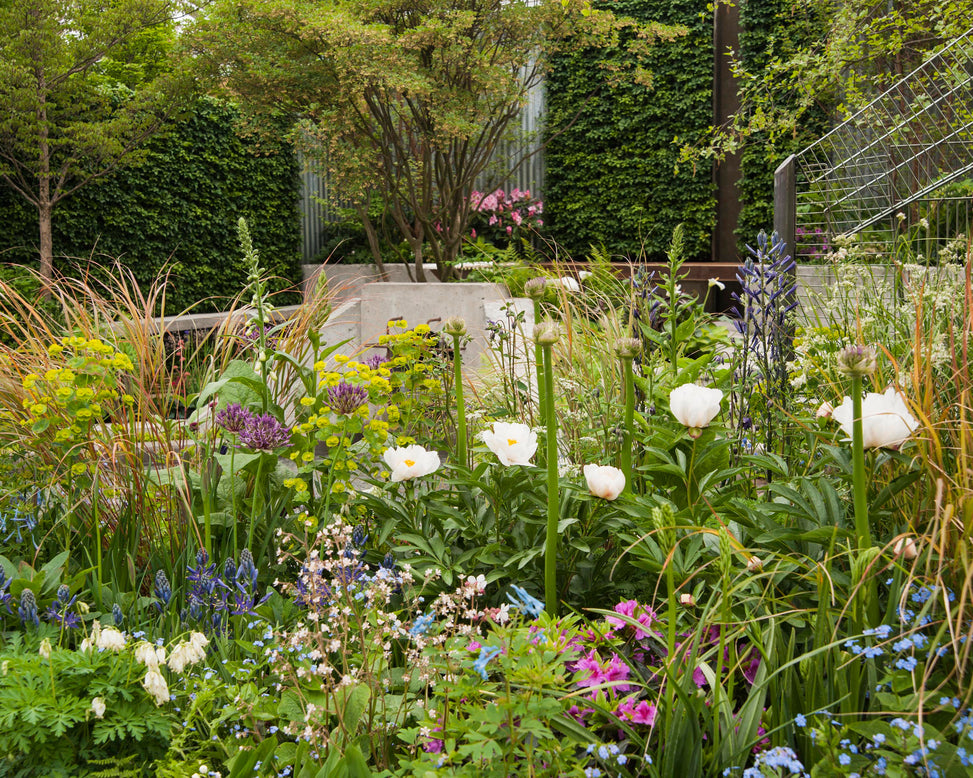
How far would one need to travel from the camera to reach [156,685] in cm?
120

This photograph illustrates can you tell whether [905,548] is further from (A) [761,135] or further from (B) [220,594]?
(A) [761,135]

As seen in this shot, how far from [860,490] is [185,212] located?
8.75m

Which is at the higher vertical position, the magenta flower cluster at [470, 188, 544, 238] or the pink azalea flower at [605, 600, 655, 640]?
the magenta flower cluster at [470, 188, 544, 238]

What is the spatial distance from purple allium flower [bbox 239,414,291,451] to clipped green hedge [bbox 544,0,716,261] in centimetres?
739

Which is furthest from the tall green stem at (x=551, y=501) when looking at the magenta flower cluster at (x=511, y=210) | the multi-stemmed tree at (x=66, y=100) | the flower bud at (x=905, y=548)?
the magenta flower cluster at (x=511, y=210)

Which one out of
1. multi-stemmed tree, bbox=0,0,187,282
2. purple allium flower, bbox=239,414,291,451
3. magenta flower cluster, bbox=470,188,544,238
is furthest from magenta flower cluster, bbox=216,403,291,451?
magenta flower cluster, bbox=470,188,544,238

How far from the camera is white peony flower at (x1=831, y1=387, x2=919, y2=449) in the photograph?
1.19m

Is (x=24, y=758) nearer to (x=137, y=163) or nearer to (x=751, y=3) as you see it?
(x=137, y=163)

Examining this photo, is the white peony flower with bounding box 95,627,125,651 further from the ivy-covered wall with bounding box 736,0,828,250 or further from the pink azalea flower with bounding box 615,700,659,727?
the ivy-covered wall with bounding box 736,0,828,250

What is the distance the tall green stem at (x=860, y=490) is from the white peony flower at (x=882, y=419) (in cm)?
6

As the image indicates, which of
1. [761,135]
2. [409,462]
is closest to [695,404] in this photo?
[409,462]

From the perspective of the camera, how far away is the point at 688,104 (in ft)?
30.1

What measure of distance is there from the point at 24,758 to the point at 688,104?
31.0 ft

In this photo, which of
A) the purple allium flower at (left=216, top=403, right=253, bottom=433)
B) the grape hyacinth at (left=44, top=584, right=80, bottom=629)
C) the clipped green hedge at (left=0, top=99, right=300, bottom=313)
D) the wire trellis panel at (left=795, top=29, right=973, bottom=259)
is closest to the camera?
the grape hyacinth at (left=44, top=584, right=80, bottom=629)
